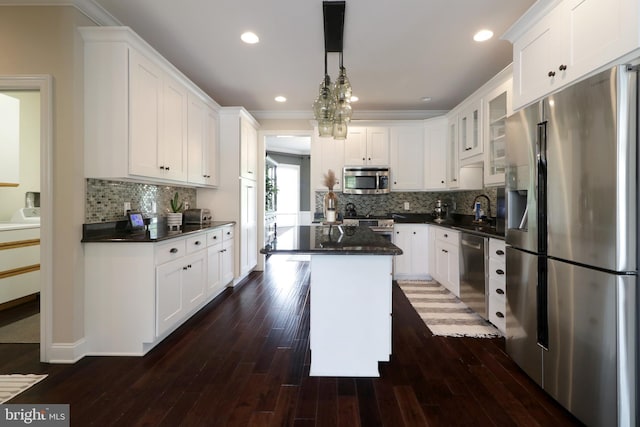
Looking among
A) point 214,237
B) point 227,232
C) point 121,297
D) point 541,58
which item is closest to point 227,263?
point 227,232

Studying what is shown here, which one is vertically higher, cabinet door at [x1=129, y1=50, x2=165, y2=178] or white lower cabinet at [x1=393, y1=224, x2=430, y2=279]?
cabinet door at [x1=129, y1=50, x2=165, y2=178]

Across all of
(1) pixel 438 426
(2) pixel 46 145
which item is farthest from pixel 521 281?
(2) pixel 46 145

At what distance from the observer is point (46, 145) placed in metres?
2.18

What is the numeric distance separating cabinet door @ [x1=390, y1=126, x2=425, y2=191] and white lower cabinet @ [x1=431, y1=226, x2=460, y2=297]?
0.90 m

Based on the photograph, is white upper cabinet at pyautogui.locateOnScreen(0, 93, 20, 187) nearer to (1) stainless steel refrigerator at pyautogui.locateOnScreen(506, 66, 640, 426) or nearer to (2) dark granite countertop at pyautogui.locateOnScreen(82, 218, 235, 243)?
(2) dark granite countertop at pyautogui.locateOnScreen(82, 218, 235, 243)

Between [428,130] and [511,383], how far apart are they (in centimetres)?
370

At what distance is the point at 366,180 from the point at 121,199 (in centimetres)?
328

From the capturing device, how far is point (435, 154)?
15.3 ft

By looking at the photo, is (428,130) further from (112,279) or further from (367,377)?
(112,279)

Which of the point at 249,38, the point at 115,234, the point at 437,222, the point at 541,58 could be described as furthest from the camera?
the point at 437,222

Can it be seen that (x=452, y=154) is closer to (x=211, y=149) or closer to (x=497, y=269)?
(x=497, y=269)

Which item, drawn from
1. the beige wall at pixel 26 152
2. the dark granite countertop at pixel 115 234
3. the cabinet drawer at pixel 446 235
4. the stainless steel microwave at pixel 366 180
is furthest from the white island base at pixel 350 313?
the beige wall at pixel 26 152

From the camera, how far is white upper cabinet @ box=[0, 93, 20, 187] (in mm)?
3404

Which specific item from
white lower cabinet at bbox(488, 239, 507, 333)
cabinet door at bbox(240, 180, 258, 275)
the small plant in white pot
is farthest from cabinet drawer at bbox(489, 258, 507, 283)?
the small plant in white pot
